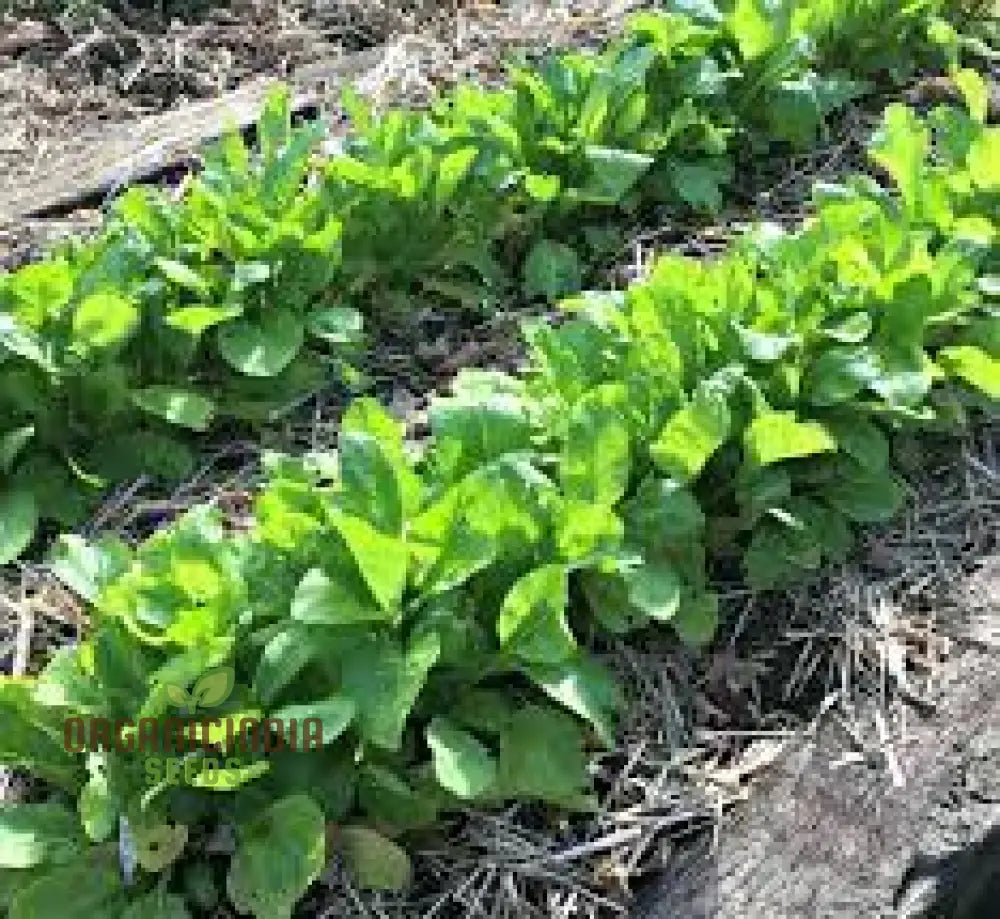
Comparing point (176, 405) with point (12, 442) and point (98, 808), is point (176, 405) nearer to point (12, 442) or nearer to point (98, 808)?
point (12, 442)

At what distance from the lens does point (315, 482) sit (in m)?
2.76

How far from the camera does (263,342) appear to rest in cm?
312

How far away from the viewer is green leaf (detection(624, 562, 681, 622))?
8.38ft

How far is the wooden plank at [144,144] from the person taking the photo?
149 inches

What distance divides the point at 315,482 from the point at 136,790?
24.9 inches

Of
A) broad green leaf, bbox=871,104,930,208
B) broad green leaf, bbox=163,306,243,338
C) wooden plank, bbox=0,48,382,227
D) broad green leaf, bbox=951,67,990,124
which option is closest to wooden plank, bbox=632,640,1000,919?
broad green leaf, bbox=871,104,930,208

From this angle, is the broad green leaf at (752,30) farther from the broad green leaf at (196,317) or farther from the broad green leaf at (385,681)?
the broad green leaf at (385,681)

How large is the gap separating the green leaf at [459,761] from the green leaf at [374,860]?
0.37ft

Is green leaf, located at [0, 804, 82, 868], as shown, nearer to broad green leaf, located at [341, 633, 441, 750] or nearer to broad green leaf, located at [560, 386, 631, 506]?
broad green leaf, located at [341, 633, 441, 750]

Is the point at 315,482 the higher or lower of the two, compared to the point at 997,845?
higher

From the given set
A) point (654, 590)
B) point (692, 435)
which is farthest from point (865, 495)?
point (654, 590)

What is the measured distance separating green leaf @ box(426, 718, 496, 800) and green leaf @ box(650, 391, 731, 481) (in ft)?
1.84

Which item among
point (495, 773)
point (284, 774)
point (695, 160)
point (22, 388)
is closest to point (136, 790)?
point (284, 774)

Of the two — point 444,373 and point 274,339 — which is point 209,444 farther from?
point 444,373
